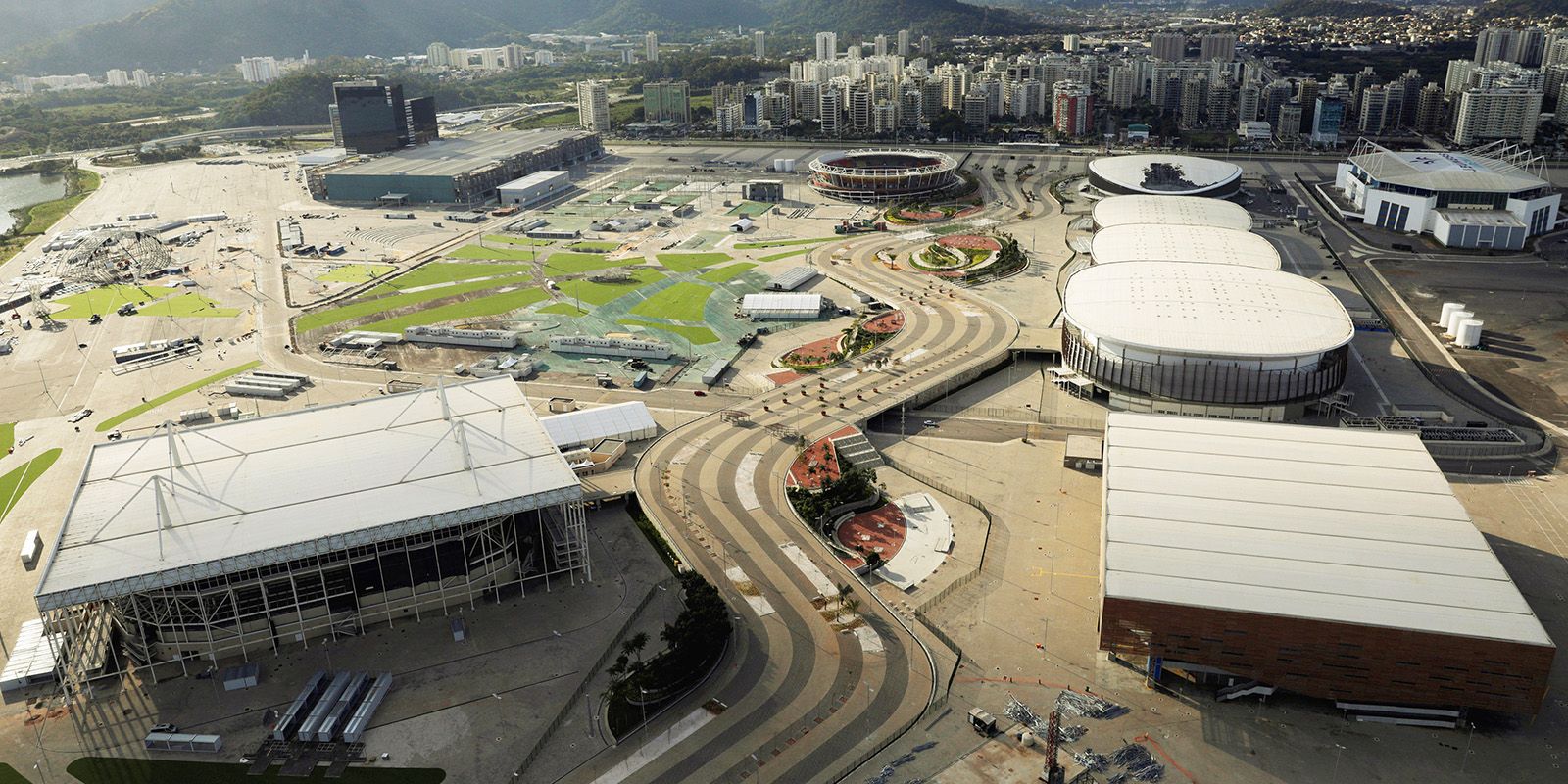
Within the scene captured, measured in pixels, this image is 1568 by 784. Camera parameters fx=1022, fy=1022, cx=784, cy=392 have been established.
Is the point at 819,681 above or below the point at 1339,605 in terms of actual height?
below

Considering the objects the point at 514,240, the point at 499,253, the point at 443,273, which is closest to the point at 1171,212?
the point at 499,253

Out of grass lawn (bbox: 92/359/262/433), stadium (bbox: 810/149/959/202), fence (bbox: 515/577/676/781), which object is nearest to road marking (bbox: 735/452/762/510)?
fence (bbox: 515/577/676/781)

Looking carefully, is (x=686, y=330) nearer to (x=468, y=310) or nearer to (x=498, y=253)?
(x=468, y=310)

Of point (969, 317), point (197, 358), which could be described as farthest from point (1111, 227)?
point (197, 358)

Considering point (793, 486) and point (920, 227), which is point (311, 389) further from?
point (920, 227)

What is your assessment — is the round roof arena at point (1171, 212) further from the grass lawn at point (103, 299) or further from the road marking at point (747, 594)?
the grass lawn at point (103, 299)

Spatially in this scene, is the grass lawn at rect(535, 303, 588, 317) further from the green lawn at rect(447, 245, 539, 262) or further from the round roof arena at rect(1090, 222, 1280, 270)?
the round roof arena at rect(1090, 222, 1280, 270)
